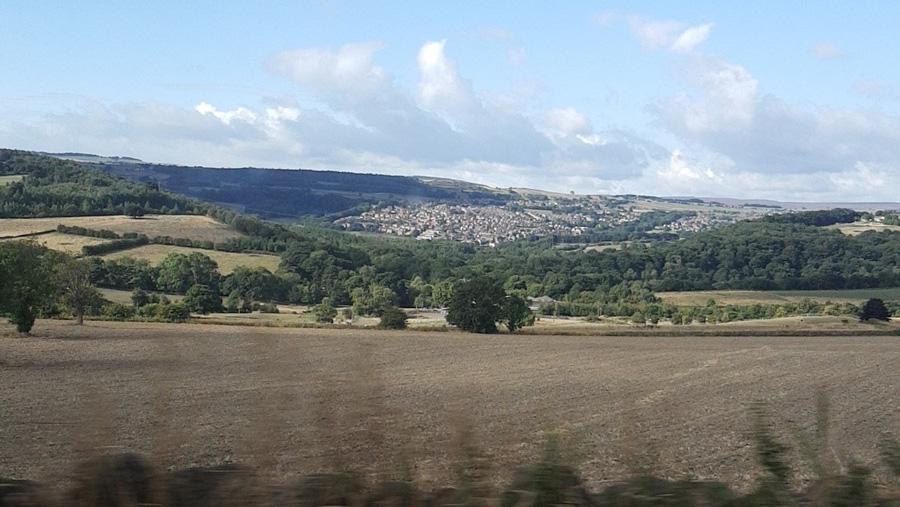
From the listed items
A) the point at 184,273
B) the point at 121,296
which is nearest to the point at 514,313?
the point at 121,296

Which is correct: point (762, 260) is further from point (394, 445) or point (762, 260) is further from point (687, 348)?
point (394, 445)

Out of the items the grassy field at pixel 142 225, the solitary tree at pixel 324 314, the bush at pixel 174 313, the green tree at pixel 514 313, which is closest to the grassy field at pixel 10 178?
the grassy field at pixel 142 225

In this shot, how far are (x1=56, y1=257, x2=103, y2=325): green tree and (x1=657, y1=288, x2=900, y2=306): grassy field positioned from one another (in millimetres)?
52136

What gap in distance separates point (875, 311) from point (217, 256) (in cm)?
5934

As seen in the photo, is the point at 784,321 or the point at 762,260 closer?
the point at 784,321

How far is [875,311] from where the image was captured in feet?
224

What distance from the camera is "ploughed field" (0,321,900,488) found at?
4.07 meters

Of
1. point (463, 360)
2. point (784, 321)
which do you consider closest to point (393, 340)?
point (463, 360)

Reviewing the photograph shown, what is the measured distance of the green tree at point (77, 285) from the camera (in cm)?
5044

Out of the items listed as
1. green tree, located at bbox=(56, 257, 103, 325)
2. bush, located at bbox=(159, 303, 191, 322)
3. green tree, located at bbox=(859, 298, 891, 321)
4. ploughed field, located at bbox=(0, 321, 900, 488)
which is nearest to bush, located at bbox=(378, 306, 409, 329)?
ploughed field, located at bbox=(0, 321, 900, 488)

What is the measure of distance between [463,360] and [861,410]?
21530mm

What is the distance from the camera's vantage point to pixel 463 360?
138 ft

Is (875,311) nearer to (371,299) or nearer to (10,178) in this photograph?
(371,299)

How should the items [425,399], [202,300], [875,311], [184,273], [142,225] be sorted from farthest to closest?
[142,225], [184,273], [875,311], [202,300], [425,399]
